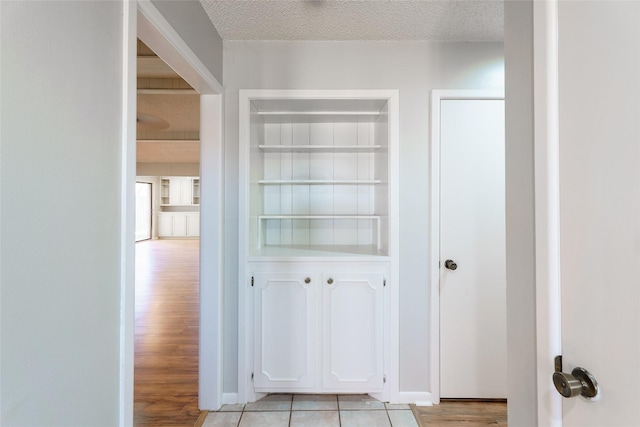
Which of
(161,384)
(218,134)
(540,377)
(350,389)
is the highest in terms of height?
(218,134)

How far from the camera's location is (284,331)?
1975 millimetres

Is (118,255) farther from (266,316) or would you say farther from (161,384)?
(161,384)

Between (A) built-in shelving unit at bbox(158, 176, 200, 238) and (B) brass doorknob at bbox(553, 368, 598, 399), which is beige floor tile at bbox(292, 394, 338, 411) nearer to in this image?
(B) brass doorknob at bbox(553, 368, 598, 399)

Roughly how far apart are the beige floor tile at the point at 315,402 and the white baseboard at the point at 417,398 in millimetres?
456

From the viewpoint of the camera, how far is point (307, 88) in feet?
6.57

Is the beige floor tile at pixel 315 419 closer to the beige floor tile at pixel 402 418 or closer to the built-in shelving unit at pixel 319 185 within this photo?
the beige floor tile at pixel 402 418

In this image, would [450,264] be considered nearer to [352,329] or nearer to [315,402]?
[352,329]

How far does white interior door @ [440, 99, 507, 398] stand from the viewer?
2033 millimetres

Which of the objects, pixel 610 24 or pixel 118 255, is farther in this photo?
pixel 118 255

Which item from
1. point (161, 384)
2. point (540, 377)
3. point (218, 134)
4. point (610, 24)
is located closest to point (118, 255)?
point (218, 134)

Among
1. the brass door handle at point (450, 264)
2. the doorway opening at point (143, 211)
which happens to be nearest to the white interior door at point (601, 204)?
the brass door handle at point (450, 264)

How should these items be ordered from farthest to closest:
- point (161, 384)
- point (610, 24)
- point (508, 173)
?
point (161, 384) < point (508, 173) < point (610, 24)

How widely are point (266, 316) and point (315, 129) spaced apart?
1.49 m

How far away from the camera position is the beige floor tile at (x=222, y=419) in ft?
5.93
